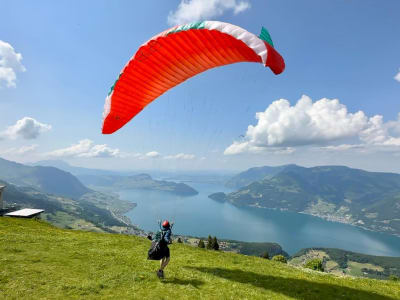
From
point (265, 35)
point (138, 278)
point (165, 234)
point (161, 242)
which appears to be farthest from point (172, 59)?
point (138, 278)

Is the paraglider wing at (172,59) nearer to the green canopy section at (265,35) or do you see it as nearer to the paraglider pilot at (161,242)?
the green canopy section at (265,35)

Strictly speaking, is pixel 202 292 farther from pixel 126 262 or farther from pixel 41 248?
pixel 41 248

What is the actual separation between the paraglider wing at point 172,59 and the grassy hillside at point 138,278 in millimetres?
6561

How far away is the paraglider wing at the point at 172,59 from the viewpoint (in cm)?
860

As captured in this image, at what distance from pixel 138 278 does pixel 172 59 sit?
31.5 feet

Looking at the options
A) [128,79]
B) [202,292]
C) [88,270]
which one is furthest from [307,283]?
[128,79]

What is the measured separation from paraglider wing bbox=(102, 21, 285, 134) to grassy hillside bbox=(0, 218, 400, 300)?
6.56 meters

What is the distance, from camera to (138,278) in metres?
10.5

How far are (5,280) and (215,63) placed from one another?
11680mm

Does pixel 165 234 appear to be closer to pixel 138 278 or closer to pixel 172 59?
pixel 138 278

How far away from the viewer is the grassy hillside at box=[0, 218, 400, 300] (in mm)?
8992

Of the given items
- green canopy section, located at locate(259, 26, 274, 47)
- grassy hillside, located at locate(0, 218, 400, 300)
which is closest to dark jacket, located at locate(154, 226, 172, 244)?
grassy hillside, located at locate(0, 218, 400, 300)

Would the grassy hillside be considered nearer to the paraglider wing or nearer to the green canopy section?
the paraglider wing

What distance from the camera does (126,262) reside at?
42.5ft
